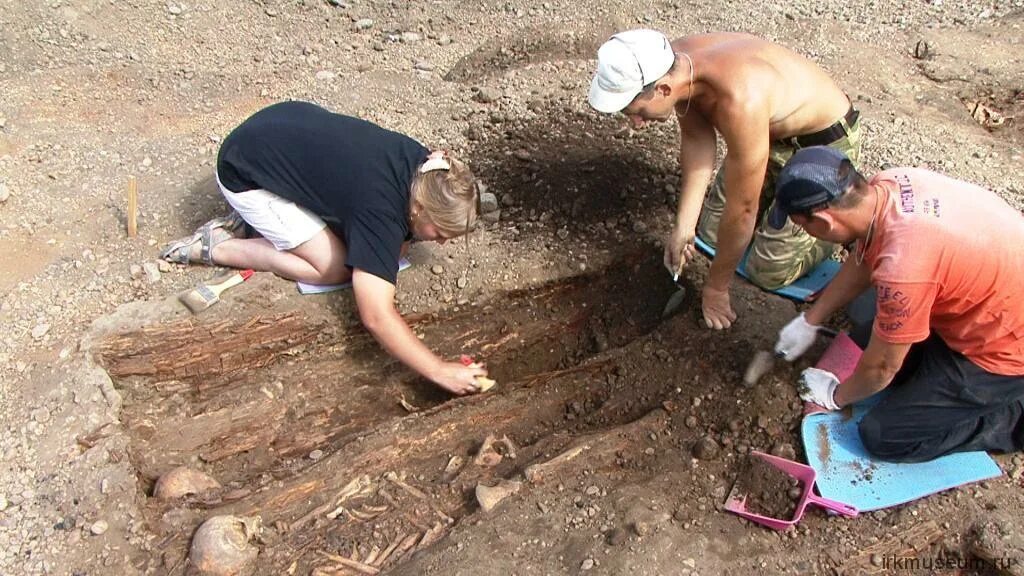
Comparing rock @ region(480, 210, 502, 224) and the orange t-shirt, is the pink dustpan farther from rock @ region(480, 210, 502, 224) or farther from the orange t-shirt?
rock @ region(480, 210, 502, 224)

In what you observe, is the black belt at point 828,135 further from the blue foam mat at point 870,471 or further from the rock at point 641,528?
the rock at point 641,528

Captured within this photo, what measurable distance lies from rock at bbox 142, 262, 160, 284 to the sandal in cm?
8

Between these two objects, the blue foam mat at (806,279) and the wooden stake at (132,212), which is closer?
the blue foam mat at (806,279)

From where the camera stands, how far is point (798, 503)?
299cm

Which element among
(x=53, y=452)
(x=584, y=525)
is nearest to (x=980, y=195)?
(x=584, y=525)

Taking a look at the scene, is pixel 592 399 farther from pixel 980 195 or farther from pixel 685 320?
pixel 980 195

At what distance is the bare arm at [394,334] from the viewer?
3287 millimetres

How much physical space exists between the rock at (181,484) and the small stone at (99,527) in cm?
27

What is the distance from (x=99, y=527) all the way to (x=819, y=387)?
317 centimetres

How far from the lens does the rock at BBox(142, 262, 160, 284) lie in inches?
154

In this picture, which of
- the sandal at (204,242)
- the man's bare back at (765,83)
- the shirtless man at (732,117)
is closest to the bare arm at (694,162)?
the shirtless man at (732,117)

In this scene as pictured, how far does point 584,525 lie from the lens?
9.77 feet

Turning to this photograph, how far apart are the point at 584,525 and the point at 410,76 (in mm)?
3829

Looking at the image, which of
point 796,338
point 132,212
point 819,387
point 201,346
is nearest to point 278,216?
point 201,346
